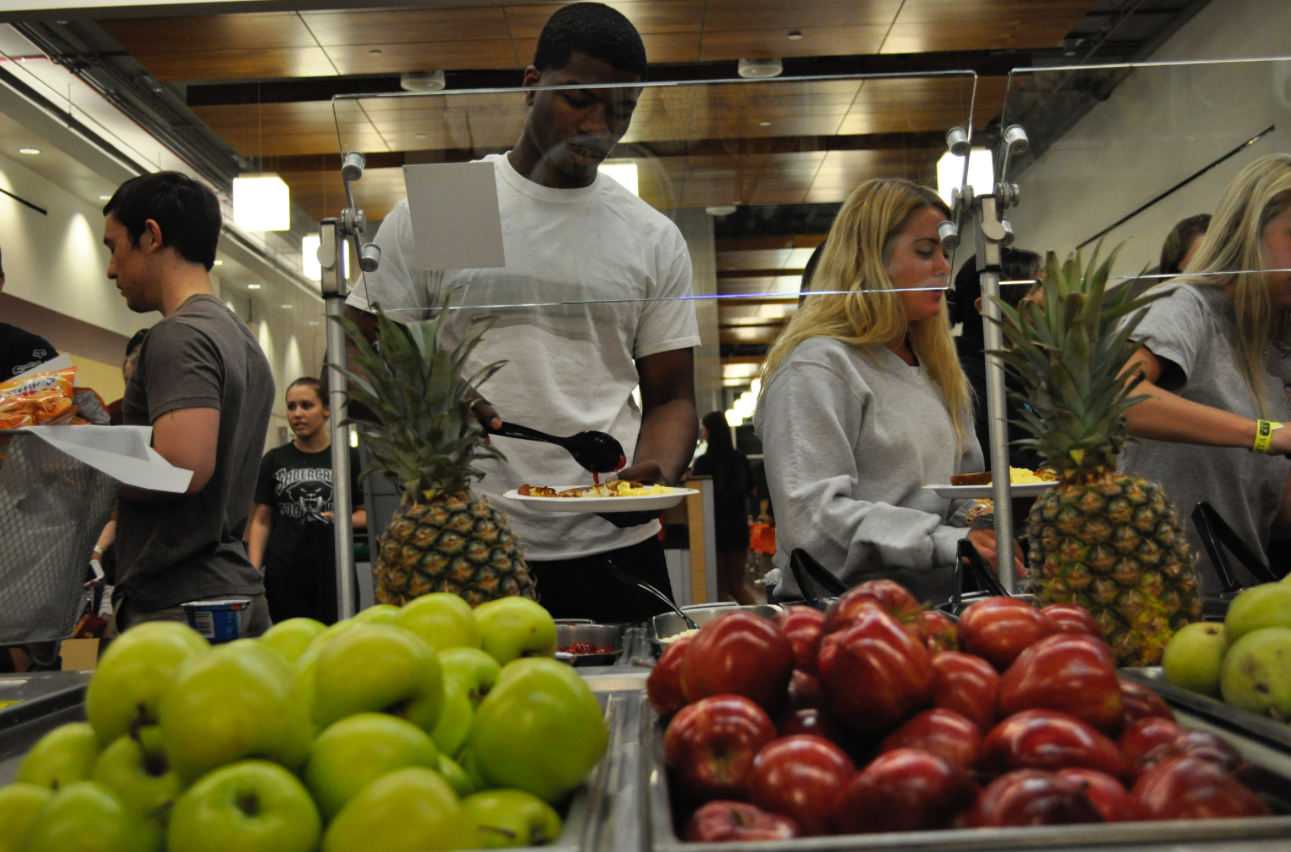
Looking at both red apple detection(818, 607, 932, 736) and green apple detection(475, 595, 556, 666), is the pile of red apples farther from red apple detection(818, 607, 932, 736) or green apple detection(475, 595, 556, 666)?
green apple detection(475, 595, 556, 666)

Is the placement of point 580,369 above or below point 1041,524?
above

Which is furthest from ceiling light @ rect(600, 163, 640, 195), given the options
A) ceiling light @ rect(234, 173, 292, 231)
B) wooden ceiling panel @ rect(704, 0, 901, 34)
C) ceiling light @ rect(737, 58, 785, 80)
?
ceiling light @ rect(234, 173, 292, 231)

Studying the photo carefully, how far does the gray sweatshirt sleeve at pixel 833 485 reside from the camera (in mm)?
1933

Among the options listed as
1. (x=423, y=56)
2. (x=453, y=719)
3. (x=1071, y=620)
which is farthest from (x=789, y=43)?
(x=453, y=719)

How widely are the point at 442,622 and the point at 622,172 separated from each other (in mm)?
1104

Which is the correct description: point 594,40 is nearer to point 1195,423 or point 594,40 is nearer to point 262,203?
point 1195,423

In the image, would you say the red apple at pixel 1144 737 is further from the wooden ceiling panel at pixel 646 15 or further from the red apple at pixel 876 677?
the wooden ceiling panel at pixel 646 15

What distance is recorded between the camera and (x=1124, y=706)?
31.2 inches

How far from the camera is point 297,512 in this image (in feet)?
16.2

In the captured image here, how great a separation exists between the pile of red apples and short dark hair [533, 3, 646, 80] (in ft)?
4.23

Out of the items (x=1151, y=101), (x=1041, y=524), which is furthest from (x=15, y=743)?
(x=1151, y=101)

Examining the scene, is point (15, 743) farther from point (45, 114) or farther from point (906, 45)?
point (45, 114)

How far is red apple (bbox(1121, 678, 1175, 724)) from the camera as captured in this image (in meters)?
0.79

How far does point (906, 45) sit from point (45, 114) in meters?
6.40
